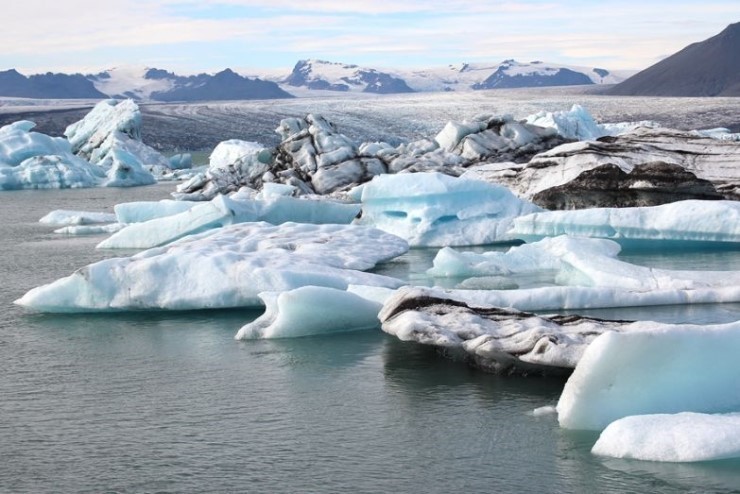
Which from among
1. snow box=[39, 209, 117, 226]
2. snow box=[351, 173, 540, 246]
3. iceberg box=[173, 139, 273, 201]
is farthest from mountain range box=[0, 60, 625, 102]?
snow box=[351, 173, 540, 246]

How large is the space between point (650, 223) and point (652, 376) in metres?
5.97

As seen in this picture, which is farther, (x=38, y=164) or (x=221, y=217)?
(x=38, y=164)

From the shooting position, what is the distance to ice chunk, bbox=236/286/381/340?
5.89 meters

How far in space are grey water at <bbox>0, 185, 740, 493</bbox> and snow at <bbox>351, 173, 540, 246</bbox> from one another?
4034 millimetres

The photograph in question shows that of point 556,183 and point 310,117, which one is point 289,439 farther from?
point 310,117

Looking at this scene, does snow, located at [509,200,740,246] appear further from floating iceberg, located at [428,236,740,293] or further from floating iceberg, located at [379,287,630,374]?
floating iceberg, located at [379,287,630,374]

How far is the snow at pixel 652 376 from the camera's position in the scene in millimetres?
4051

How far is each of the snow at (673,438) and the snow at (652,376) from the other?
0.51 feet

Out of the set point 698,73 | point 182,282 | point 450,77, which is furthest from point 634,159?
point 450,77

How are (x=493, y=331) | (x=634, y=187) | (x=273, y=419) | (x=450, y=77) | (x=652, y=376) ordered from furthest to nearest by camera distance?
(x=450, y=77) < (x=634, y=187) < (x=493, y=331) < (x=273, y=419) < (x=652, y=376)

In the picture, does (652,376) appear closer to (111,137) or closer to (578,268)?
(578,268)

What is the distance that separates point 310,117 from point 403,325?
468 inches

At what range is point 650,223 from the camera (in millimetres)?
9828

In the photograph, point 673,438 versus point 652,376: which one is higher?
point 652,376
